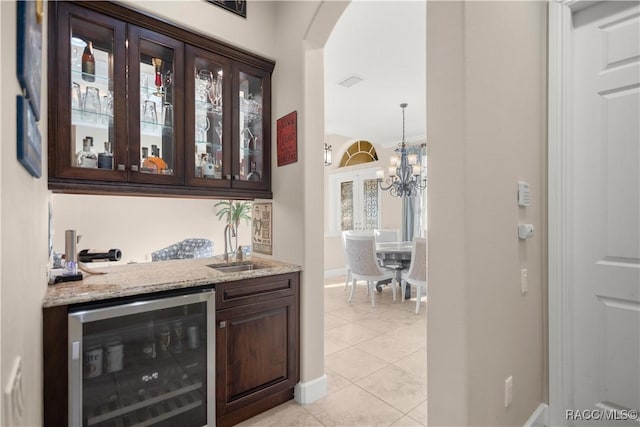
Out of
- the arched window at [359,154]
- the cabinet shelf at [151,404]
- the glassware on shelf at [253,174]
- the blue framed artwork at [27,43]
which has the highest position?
the arched window at [359,154]

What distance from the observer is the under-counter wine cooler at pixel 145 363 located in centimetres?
148

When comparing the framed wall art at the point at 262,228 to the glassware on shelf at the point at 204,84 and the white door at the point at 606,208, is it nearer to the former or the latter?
the glassware on shelf at the point at 204,84

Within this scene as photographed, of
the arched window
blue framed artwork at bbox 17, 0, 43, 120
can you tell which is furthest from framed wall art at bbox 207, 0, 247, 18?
the arched window

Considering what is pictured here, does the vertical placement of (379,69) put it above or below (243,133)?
above

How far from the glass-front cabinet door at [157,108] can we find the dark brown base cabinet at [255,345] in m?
0.84

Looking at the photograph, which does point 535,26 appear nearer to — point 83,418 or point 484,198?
point 484,198

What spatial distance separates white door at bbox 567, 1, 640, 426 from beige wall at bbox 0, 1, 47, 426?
Answer: 7.86 feet

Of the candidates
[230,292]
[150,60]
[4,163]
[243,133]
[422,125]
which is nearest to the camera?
[4,163]

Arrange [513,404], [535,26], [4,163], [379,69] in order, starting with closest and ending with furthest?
[4,163], [513,404], [535,26], [379,69]

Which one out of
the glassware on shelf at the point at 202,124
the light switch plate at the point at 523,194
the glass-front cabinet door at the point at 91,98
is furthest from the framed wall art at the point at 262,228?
the light switch plate at the point at 523,194

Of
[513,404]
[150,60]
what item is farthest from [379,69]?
[513,404]

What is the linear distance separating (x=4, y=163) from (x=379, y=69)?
374cm

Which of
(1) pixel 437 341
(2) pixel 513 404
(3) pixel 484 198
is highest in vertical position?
(3) pixel 484 198

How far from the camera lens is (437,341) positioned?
1.42 meters
